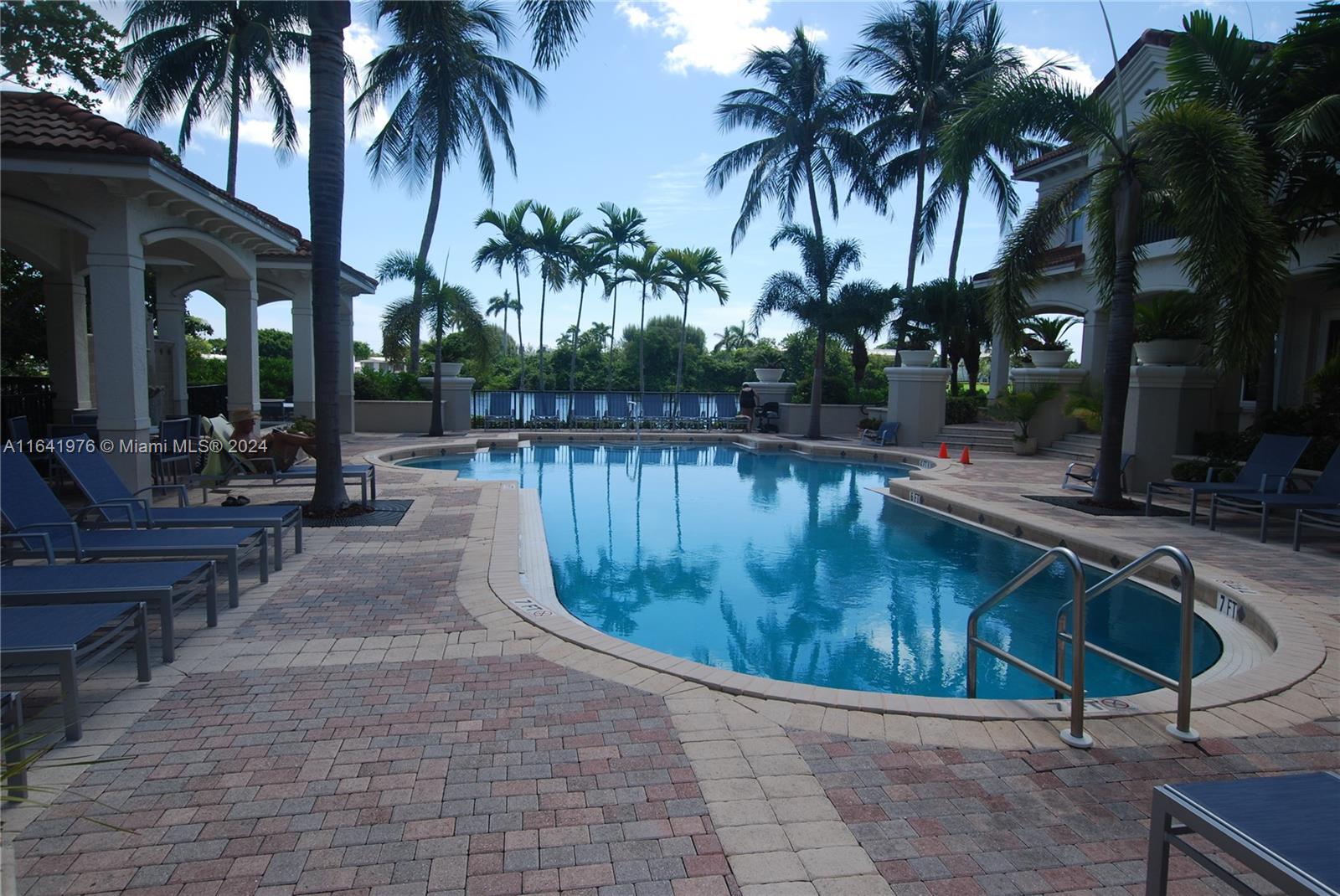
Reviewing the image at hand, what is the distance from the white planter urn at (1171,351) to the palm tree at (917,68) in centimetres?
1384

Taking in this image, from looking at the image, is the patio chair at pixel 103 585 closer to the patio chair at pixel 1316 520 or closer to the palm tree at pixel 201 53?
the patio chair at pixel 1316 520

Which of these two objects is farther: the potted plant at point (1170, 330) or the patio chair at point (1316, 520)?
the potted plant at point (1170, 330)

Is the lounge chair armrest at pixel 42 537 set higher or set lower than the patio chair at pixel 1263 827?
higher

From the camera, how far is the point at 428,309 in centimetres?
2395

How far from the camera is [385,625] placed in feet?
18.2

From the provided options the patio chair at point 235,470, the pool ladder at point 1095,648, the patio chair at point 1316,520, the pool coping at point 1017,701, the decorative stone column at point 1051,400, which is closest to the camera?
the pool ladder at point 1095,648

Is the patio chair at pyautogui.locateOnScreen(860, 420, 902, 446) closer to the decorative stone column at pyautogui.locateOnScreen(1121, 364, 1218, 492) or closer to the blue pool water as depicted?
the blue pool water

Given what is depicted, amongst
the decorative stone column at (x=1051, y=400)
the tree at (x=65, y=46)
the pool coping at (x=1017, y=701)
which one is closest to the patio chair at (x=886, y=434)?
the decorative stone column at (x=1051, y=400)

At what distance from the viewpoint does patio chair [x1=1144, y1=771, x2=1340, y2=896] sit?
2.03 m

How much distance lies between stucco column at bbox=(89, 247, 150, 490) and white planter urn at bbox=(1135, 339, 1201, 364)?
1470cm

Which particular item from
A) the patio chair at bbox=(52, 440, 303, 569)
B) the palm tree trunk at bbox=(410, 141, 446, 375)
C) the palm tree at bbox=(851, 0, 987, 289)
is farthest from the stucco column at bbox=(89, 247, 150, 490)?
the palm tree at bbox=(851, 0, 987, 289)

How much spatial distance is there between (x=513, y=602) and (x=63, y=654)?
2.93 m

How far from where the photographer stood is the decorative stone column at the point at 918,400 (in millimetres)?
21609

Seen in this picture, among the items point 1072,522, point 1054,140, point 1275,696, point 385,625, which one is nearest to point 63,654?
point 385,625
